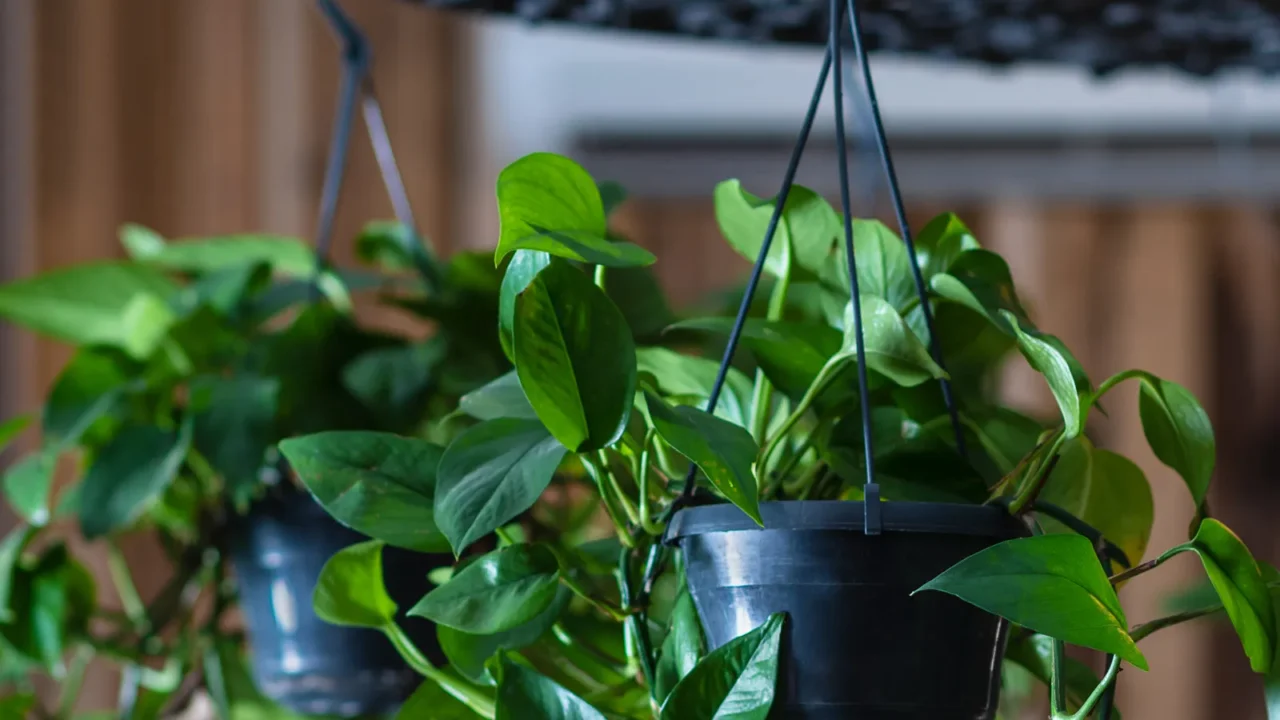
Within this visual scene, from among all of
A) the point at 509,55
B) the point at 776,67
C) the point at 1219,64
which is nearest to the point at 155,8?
the point at 509,55

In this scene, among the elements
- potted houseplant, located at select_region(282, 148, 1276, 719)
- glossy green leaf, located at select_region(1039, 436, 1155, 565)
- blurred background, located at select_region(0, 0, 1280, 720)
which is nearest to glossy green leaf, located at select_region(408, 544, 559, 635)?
potted houseplant, located at select_region(282, 148, 1276, 719)

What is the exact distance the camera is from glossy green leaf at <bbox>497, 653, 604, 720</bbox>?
18.5 inches

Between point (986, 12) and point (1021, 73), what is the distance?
1.13m

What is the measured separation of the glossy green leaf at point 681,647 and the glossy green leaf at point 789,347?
0.31ft

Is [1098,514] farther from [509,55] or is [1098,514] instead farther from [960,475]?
[509,55]

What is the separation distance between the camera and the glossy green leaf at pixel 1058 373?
1.41ft

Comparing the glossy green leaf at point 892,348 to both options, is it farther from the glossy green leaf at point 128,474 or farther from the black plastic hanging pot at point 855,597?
the glossy green leaf at point 128,474

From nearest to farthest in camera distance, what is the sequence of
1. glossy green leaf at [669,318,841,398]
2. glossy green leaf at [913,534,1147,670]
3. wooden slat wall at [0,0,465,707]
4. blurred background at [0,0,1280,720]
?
glossy green leaf at [913,534,1147,670] → glossy green leaf at [669,318,841,398] → wooden slat wall at [0,0,465,707] → blurred background at [0,0,1280,720]

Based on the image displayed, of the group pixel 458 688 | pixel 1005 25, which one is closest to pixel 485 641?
pixel 458 688

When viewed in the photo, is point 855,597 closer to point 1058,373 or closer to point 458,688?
point 1058,373

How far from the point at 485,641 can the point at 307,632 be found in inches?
9.5

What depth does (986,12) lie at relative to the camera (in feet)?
2.88

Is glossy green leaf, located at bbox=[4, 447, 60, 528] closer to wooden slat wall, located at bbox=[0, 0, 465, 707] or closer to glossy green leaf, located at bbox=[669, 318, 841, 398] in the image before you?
glossy green leaf, located at bbox=[669, 318, 841, 398]

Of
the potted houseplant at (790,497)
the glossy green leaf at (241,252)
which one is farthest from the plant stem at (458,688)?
the glossy green leaf at (241,252)
